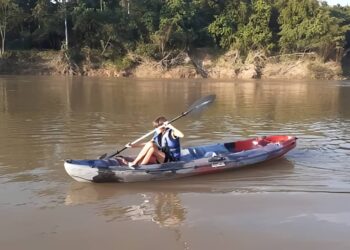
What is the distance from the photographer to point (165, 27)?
4219 centimetres

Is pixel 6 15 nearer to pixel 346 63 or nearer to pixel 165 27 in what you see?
pixel 165 27

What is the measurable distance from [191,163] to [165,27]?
116ft

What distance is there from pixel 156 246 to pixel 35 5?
4160 cm

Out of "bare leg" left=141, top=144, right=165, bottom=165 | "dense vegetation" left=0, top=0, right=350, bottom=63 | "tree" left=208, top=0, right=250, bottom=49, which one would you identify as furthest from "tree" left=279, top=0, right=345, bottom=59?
"bare leg" left=141, top=144, right=165, bottom=165

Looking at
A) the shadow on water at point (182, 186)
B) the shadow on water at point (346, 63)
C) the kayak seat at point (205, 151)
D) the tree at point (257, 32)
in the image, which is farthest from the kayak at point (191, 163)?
the shadow on water at point (346, 63)

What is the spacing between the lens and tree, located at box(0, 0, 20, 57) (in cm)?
3928

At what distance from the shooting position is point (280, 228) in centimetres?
575

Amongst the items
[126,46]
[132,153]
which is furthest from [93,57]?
[132,153]

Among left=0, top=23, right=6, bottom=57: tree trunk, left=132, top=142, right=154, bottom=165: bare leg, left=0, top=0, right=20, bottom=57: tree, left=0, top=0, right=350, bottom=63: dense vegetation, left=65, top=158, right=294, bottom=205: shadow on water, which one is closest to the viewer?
left=65, top=158, right=294, bottom=205: shadow on water

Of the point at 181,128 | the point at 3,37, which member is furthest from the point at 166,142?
the point at 3,37

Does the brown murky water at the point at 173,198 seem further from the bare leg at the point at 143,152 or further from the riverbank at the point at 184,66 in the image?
the riverbank at the point at 184,66

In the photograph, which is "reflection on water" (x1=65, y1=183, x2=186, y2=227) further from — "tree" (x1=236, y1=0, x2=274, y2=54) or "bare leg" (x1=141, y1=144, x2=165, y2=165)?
"tree" (x1=236, y1=0, x2=274, y2=54)

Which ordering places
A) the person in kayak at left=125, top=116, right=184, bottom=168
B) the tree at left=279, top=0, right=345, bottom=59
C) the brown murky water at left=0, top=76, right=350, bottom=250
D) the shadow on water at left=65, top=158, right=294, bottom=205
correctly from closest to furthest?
the brown murky water at left=0, top=76, right=350, bottom=250
the shadow on water at left=65, top=158, right=294, bottom=205
the person in kayak at left=125, top=116, right=184, bottom=168
the tree at left=279, top=0, right=345, bottom=59

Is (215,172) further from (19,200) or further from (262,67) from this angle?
(262,67)
